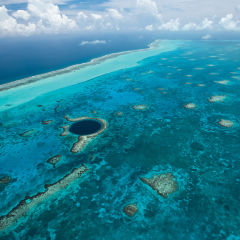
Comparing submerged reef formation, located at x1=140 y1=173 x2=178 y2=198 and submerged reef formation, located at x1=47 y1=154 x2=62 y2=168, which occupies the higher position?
submerged reef formation, located at x1=140 y1=173 x2=178 y2=198

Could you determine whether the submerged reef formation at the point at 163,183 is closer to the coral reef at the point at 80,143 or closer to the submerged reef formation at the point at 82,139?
the coral reef at the point at 80,143

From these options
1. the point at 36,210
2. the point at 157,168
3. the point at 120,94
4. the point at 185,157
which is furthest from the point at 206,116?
the point at 36,210

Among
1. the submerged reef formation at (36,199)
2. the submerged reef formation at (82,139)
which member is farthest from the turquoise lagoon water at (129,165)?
the submerged reef formation at (82,139)

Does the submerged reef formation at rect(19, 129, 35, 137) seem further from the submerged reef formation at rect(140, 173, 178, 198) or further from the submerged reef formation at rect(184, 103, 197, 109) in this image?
the submerged reef formation at rect(184, 103, 197, 109)

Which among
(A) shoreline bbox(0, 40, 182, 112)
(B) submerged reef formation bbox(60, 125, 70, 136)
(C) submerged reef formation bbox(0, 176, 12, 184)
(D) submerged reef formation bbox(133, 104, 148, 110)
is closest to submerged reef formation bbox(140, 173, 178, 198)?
(B) submerged reef formation bbox(60, 125, 70, 136)

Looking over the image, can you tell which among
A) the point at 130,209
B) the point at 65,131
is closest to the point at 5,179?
the point at 65,131

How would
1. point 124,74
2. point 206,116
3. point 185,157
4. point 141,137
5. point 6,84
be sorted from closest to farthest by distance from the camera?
point 185,157
point 141,137
point 206,116
point 6,84
point 124,74

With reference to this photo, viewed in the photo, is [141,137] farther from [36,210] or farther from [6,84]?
[6,84]
